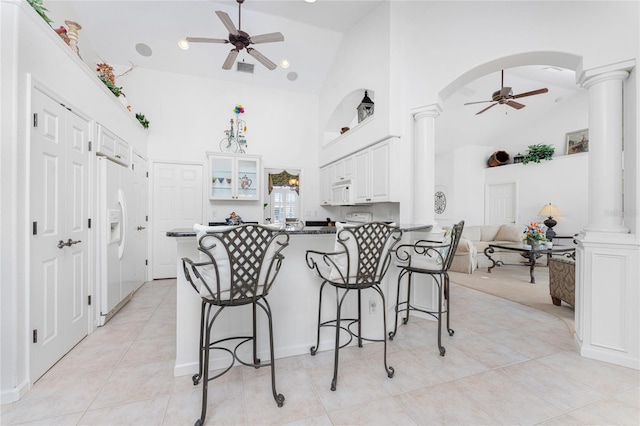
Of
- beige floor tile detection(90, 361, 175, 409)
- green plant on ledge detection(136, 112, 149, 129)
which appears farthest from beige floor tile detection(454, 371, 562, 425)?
green plant on ledge detection(136, 112, 149, 129)

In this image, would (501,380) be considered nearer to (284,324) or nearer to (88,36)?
(284,324)

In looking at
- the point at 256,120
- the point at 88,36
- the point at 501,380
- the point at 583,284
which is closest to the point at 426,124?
the point at 583,284

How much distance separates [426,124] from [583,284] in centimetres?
209

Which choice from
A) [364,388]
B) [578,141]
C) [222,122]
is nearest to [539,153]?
[578,141]

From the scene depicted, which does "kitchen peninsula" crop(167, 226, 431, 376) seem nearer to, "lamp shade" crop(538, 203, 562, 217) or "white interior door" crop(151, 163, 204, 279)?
"white interior door" crop(151, 163, 204, 279)

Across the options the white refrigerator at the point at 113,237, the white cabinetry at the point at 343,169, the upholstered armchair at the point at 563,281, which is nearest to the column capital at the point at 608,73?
the upholstered armchair at the point at 563,281

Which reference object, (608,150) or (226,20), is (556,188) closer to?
(608,150)

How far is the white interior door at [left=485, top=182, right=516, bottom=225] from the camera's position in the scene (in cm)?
731

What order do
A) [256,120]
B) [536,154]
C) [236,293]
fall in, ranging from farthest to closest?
[536,154] → [256,120] → [236,293]

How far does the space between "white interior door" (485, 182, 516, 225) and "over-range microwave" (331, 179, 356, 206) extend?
5.34 meters

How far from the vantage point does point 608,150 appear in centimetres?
212

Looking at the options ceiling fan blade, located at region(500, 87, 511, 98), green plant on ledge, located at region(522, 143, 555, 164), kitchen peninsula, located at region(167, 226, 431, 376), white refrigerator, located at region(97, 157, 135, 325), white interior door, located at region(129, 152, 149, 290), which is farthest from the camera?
green plant on ledge, located at region(522, 143, 555, 164)

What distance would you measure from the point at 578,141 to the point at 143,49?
9171 mm

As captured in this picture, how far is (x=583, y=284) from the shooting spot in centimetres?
225
